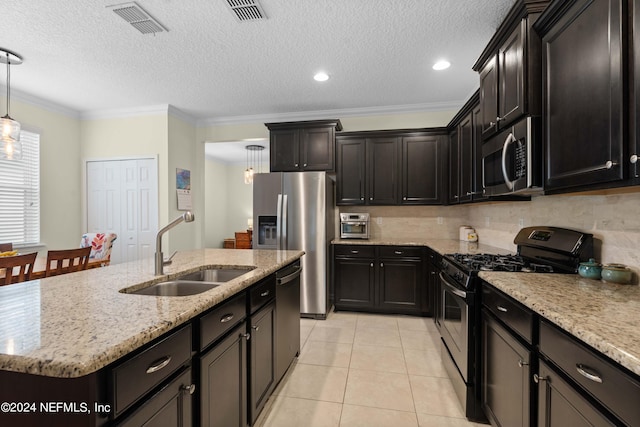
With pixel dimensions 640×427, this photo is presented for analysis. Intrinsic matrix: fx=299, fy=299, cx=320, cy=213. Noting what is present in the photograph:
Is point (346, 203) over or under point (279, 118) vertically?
under

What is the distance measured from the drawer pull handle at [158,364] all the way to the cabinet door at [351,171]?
3224 millimetres

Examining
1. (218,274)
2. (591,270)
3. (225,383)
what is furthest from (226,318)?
(591,270)

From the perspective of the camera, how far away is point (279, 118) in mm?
4520

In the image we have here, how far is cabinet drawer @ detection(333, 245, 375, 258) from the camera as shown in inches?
149

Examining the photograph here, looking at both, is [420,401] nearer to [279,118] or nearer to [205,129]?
[279,118]

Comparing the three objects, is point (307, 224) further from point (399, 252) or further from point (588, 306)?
point (588, 306)

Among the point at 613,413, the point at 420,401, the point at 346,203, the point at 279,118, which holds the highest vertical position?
the point at 279,118

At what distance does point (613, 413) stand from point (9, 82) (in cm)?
538

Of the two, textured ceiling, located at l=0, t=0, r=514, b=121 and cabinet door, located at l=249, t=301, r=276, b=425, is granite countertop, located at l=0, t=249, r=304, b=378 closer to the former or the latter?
cabinet door, located at l=249, t=301, r=276, b=425

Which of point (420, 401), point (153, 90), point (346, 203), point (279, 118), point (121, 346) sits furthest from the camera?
point (279, 118)

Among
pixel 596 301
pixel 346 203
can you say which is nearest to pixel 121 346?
pixel 596 301

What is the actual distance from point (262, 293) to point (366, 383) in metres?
1.18

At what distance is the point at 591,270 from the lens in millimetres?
1587

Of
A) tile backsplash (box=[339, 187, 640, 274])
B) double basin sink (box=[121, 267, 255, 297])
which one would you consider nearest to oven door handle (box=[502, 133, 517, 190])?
tile backsplash (box=[339, 187, 640, 274])
